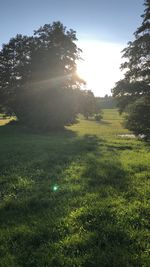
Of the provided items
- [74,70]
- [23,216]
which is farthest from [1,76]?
[23,216]

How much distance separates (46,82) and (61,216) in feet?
135

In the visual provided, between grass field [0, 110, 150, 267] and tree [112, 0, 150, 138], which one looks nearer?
grass field [0, 110, 150, 267]

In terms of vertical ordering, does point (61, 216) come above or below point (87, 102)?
below

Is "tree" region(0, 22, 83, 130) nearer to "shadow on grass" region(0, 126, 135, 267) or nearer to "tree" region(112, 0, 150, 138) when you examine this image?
"tree" region(112, 0, 150, 138)

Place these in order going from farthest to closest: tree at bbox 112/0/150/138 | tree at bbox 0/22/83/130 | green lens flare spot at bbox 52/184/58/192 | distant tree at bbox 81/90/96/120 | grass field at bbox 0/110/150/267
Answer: distant tree at bbox 81/90/96/120 < tree at bbox 0/22/83/130 < tree at bbox 112/0/150/138 < green lens flare spot at bbox 52/184/58/192 < grass field at bbox 0/110/150/267

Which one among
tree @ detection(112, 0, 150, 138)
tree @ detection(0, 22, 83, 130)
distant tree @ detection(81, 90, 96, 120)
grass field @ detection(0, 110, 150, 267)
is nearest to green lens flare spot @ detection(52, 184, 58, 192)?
grass field @ detection(0, 110, 150, 267)

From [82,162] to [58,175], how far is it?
380 cm

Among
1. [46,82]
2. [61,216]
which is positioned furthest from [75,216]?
[46,82]

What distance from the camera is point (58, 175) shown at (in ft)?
50.3

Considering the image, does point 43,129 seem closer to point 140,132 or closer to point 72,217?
point 140,132

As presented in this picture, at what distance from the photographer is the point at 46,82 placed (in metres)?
49.5

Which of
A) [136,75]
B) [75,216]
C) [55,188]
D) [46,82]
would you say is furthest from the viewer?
[46,82]

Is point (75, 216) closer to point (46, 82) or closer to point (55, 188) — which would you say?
point (55, 188)

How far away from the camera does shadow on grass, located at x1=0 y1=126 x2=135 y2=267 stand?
7.45m
